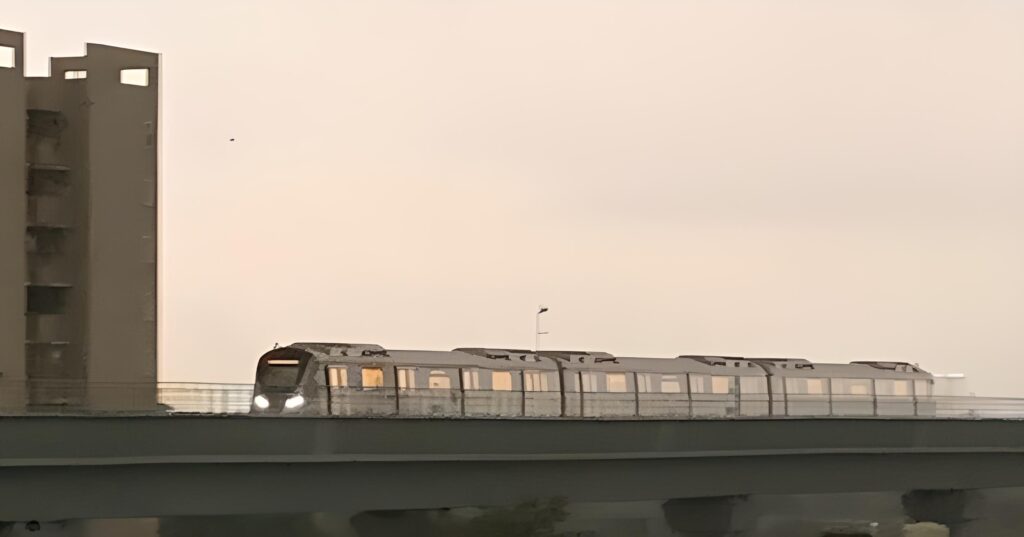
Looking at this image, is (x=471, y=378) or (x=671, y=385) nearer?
(x=471, y=378)

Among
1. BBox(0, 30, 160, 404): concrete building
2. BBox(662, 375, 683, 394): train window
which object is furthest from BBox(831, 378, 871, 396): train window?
BBox(0, 30, 160, 404): concrete building

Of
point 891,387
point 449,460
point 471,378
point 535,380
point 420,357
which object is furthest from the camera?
point 891,387

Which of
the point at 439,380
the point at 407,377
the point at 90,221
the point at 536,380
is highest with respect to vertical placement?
the point at 90,221

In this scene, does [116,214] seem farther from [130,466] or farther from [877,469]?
[877,469]

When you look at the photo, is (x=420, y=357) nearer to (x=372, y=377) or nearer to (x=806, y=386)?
(x=372, y=377)

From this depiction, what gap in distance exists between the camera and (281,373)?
48.4 m

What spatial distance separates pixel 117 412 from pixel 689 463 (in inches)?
757

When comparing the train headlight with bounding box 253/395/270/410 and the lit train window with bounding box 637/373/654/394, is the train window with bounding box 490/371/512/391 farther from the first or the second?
the train headlight with bounding box 253/395/270/410

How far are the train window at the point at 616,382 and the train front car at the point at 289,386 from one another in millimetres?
11923

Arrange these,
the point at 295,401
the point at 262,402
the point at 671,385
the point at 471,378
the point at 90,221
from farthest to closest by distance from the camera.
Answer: the point at 90,221 → the point at 671,385 → the point at 471,378 → the point at 295,401 → the point at 262,402

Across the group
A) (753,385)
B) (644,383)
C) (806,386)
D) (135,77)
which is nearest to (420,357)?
(644,383)

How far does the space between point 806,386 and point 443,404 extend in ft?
64.9

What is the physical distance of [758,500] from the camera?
165 ft

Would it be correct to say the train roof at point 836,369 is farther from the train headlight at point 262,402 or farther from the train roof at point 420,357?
the train headlight at point 262,402
